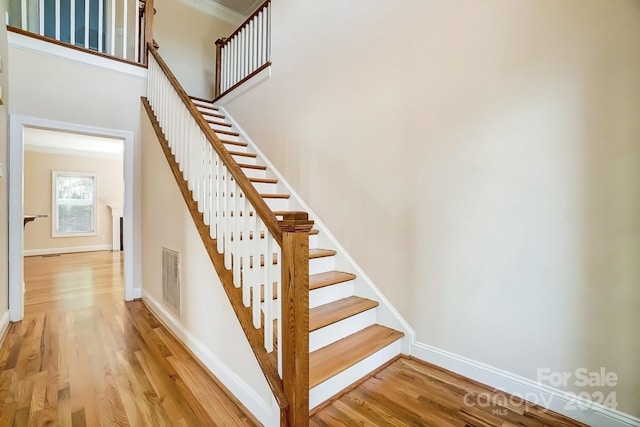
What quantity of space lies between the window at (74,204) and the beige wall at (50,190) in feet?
0.32

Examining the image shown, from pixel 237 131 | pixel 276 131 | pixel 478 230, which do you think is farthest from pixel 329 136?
pixel 237 131

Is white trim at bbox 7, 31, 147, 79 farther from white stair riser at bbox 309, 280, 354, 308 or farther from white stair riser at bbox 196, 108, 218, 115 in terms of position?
white stair riser at bbox 309, 280, 354, 308

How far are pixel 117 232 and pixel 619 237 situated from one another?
28.3ft

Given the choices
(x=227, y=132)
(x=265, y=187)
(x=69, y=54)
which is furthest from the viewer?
(x=227, y=132)

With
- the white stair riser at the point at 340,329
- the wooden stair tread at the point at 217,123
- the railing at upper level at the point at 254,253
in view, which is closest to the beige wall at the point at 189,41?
the wooden stair tread at the point at 217,123

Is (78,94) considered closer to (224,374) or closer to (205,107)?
(205,107)

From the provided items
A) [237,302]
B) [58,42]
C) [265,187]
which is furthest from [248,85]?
[237,302]

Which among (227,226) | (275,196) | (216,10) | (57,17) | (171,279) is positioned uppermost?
(216,10)

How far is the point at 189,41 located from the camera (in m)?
4.88

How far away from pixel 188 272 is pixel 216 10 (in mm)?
5089

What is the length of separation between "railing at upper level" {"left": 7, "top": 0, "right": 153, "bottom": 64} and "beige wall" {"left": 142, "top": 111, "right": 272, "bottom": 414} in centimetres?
96

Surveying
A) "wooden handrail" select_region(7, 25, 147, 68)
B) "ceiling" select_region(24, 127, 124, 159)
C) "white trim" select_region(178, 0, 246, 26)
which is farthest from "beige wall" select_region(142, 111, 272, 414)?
"ceiling" select_region(24, 127, 124, 159)

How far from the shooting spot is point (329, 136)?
2.68 metres

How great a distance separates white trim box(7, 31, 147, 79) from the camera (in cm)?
268
